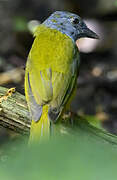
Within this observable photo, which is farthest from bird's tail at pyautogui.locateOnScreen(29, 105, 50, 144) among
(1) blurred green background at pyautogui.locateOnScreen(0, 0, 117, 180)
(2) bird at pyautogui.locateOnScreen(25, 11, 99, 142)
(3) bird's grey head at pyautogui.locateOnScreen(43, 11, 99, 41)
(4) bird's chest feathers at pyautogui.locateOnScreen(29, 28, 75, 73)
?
(1) blurred green background at pyautogui.locateOnScreen(0, 0, 117, 180)

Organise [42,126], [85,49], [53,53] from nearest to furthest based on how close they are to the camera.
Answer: [42,126] < [53,53] < [85,49]

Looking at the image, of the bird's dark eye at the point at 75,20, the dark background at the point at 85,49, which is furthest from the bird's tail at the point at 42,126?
the dark background at the point at 85,49

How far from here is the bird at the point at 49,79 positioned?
3.13m

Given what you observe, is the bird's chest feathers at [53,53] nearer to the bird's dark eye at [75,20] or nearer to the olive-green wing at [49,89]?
the olive-green wing at [49,89]

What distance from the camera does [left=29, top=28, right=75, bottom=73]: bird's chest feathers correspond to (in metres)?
3.59

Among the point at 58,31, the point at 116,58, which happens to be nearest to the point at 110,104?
the point at 116,58

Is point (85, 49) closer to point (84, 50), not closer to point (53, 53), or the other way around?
point (84, 50)

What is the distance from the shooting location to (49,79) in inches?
135

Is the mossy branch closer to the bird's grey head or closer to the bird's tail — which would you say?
the bird's tail

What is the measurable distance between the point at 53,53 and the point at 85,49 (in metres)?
4.14

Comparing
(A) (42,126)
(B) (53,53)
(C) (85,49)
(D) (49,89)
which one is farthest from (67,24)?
(C) (85,49)

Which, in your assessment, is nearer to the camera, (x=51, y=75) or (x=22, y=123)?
(x=22, y=123)

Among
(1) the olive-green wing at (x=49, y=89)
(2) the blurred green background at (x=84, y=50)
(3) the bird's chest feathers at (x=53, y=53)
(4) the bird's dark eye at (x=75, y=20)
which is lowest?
(2) the blurred green background at (x=84, y=50)

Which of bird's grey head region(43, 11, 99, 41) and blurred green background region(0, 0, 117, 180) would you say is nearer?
bird's grey head region(43, 11, 99, 41)
